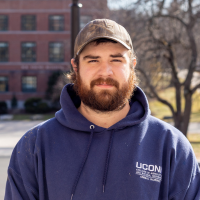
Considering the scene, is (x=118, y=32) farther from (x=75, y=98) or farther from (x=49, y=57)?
(x=49, y=57)

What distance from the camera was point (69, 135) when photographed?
7.17 feet

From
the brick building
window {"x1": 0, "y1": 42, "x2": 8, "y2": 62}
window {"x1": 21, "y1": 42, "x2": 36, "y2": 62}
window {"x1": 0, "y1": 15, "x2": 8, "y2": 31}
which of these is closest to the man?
the brick building

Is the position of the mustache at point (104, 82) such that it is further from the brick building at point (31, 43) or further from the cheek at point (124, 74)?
the brick building at point (31, 43)

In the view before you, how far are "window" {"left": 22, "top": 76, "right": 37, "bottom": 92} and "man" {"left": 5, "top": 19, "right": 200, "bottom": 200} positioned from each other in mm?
31327

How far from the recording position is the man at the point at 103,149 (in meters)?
1.99

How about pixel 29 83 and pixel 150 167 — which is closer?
pixel 150 167

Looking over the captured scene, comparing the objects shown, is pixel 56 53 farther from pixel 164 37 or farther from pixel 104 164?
pixel 104 164

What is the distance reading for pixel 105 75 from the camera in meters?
2.14

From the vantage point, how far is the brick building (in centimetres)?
3197

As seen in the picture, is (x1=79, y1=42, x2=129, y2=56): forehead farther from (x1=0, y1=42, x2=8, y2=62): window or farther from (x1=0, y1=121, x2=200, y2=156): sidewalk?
(x1=0, y1=42, x2=8, y2=62): window

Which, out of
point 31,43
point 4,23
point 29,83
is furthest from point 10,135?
point 4,23

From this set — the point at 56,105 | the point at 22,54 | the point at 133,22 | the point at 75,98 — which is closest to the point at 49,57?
the point at 22,54

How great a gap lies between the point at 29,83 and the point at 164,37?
909 inches

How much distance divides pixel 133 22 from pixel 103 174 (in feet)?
37.1
